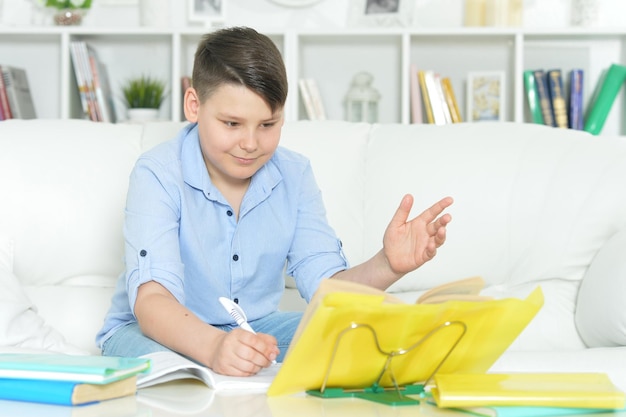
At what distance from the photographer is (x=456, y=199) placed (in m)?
1.92

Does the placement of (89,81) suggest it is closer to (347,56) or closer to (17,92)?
(17,92)

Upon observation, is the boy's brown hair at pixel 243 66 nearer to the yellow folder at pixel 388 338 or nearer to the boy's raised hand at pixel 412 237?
the boy's raised hand at pixel 412 237

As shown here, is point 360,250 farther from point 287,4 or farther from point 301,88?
point 287,4

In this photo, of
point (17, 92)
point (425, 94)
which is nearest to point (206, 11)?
point (17, 92)

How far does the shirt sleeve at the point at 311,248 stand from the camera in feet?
5.22

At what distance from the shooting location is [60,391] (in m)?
0.91

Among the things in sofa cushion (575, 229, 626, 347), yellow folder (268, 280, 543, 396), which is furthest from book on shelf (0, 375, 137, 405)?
sofa cushion (575, 229, 626, 347)

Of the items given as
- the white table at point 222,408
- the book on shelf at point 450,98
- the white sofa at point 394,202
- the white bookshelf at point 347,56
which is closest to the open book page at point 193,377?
the white table at point 222,408

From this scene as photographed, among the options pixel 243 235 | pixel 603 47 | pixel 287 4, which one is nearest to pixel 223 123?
pixel 243 235

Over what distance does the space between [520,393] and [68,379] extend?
44 cm

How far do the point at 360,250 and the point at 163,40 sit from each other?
160 centimetres

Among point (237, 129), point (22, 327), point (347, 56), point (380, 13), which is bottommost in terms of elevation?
point (22, 327)

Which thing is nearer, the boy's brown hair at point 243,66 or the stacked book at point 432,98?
the boy's brown hair at point 243,66

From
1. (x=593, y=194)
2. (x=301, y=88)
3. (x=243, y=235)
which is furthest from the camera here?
(x=301, y=88)
